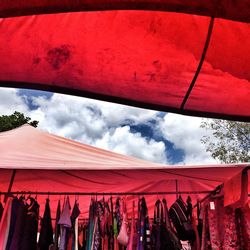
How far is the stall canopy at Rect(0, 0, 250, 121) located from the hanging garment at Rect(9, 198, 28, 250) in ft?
6.17

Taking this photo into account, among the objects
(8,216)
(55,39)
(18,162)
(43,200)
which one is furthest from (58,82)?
(43,200)

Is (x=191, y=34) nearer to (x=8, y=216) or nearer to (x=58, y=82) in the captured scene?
(x=58, y=82)

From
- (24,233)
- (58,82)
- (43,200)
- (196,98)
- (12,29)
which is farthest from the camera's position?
(43,200)

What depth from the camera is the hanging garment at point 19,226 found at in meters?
2.84

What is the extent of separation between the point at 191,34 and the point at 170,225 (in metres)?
2.20

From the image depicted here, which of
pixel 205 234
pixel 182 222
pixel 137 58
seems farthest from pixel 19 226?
pixel 137 58

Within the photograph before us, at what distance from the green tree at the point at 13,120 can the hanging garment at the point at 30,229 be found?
9483 millimetres

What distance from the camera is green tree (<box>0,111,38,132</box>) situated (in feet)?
39.8

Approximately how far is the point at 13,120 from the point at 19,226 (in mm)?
10411

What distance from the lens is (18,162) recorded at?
3.05 metres

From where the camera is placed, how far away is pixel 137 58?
149 cm

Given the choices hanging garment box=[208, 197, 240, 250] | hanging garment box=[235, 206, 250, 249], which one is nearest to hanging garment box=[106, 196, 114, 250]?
hanging garment box=[208, 197, 240, 250]

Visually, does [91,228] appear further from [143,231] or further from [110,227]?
[143,231]

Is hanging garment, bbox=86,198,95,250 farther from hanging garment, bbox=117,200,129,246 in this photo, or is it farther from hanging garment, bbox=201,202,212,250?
hanging garment, bbox=201,202,212,250
